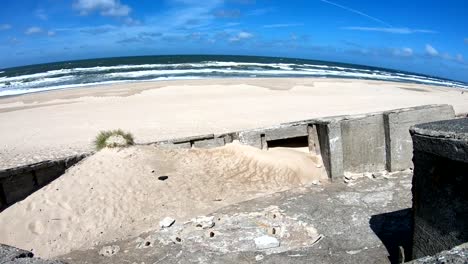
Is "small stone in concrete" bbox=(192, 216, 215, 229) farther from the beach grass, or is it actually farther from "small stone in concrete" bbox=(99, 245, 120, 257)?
the beach grass

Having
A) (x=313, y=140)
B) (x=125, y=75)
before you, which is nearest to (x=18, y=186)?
(x=313, y=140)

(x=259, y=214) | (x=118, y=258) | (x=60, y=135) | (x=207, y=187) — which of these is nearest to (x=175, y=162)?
(x=207, y=187)

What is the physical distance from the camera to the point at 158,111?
16859mm

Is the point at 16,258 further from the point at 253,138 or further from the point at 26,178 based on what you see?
the point at 253,138

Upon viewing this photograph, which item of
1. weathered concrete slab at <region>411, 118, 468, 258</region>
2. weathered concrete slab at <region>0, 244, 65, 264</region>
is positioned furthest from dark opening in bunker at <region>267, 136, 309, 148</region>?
weathered concrete slab at <region>0, 244, 65, 264</region>

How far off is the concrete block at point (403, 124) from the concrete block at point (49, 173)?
5.99 m

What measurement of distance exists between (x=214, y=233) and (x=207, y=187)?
79.4 inches

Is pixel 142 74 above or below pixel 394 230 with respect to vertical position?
above

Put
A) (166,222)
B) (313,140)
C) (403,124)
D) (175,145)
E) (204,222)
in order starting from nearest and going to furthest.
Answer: (204,222) < (166,222) < (403,124) < (313,140) < (175,145)

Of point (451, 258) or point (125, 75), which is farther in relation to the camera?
point (125, 75)

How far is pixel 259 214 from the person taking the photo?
5.98m

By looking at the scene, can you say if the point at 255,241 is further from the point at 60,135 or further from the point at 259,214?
the point at 60,135

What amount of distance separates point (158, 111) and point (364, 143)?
1105cm

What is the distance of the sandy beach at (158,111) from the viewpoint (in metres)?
12.5
